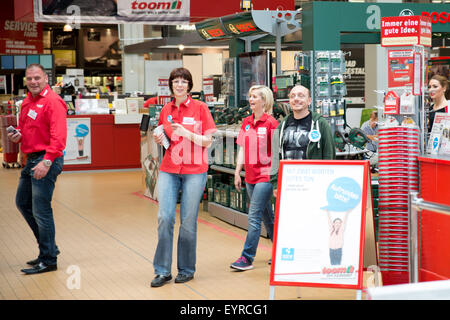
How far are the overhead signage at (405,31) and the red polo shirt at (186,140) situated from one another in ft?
4.58

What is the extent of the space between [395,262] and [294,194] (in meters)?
0.85

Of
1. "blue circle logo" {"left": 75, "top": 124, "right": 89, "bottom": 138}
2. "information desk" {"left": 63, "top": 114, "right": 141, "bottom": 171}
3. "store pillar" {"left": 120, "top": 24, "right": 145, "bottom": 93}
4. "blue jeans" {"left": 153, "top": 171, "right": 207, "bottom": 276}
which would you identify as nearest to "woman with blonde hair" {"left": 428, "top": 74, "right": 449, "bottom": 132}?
"blue jeans" {"left": 153, "top": 171, "right": 207, "bottom": 276}

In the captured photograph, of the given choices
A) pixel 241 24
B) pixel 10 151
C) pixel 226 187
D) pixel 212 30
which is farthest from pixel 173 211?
pixel 10 151

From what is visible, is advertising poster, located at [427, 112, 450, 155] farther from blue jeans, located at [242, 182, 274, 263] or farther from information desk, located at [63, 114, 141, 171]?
information desk, located at [63, 114, 141, 171]

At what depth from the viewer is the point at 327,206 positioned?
4043mm

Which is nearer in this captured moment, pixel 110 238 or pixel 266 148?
pixel 266 148

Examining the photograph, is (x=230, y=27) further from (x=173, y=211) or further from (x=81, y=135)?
(x=81, y=135)

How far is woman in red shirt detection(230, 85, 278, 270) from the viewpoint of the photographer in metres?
5.35

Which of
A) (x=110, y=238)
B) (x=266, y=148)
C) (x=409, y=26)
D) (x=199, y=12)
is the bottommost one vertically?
(x=110, y=238)

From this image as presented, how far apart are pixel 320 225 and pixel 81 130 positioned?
9510mm

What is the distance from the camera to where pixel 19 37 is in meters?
18.7
